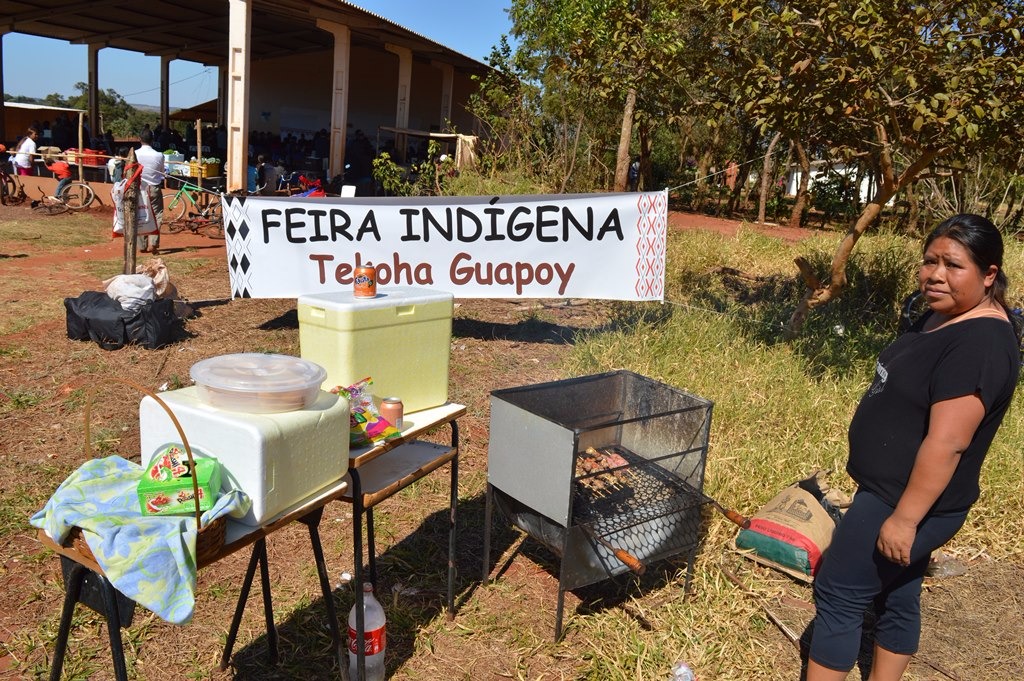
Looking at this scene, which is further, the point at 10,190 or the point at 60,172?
the point at 10,190

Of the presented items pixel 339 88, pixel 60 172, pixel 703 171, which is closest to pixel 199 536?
pixel 339 88

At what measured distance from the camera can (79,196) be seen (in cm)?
1496

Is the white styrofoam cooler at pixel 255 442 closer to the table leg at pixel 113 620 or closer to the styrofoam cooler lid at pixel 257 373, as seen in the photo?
the styrofoam cooler lid at pixel 257 373

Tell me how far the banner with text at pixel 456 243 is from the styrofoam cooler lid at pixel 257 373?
3.97 m

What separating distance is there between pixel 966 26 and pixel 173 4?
1788cm

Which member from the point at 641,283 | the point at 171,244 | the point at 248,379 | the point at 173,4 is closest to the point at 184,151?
the point at 173,4

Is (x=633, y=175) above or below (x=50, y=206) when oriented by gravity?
above

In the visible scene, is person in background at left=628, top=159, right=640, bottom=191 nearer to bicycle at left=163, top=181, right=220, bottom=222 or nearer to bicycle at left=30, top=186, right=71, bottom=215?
bicycle at left=163, top=181, right=220, bottom=222

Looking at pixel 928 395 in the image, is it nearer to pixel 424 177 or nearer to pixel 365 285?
pixel 365 285

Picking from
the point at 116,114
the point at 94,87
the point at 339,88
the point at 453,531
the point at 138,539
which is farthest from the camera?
the point at 116,114

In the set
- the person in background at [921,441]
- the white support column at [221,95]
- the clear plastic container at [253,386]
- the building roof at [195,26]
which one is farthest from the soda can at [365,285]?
the white support column at [221,95]

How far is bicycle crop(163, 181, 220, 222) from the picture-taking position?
42.9ft

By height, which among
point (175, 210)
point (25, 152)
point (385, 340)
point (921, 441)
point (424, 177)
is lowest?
point (921, 441)

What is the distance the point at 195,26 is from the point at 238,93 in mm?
10042
